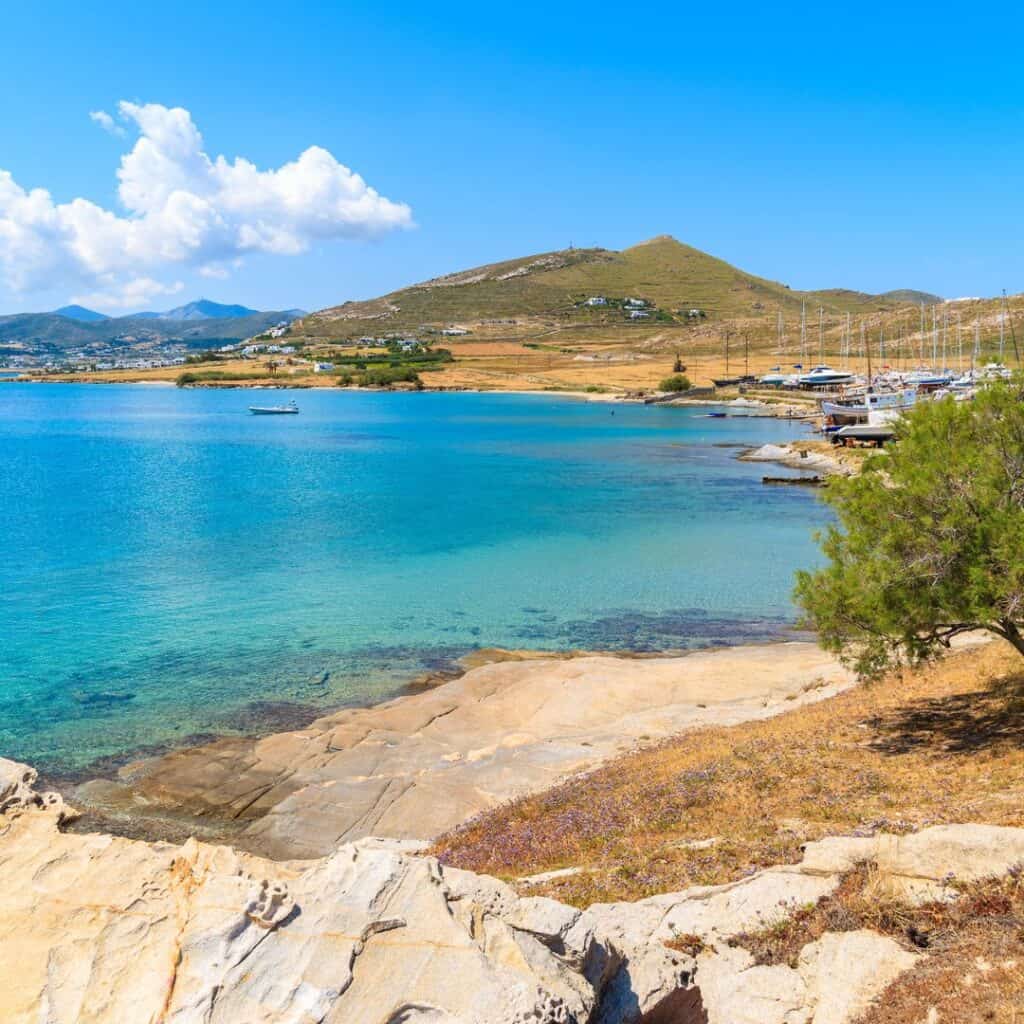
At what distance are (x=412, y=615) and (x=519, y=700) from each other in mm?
11431

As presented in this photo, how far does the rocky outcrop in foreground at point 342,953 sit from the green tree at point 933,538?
8686 mm

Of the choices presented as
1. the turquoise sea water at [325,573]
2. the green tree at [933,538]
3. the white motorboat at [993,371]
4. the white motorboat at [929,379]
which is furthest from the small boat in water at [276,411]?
the green tree at [933,538]

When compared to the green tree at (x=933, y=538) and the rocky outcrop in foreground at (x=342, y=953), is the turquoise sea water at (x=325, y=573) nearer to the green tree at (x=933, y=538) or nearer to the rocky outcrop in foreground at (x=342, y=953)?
the green tree at (x=933, y=538)

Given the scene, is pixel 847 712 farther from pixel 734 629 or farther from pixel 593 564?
pixel 593 564

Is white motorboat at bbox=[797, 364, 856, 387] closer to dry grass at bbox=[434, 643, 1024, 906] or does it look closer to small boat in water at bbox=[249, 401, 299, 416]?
small boat in water at bbox=[249, 401, 299, 416]

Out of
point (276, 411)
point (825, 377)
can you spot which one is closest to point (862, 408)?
point (825, 377)

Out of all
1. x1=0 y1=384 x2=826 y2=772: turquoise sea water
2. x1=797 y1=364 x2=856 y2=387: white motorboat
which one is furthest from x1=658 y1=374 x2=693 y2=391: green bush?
x1=0 y1=384 x2=826 y2=772: turquoise sea water

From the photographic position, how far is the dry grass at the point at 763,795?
1336 cm

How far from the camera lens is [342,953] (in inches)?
309

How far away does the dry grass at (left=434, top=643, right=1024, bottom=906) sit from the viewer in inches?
526

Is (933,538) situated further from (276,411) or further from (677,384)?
(677,384)

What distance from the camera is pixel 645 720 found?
2580 cm

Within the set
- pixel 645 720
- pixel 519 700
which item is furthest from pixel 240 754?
pixel 645 720

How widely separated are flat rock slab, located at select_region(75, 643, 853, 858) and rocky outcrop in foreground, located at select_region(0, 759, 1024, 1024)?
34.9 feet
